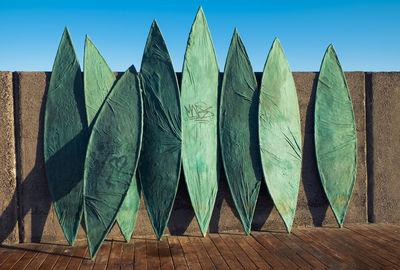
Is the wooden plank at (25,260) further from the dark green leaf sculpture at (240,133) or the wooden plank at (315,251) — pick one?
the wooden plank at (315,251)

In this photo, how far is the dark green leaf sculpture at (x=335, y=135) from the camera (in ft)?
10.0

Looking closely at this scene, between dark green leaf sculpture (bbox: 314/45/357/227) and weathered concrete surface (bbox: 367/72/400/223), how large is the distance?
0.77 ft

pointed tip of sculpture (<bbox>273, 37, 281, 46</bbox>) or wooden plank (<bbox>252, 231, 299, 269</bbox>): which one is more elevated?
pointed tip of sculpture (<bbox>273, 37, 281, 46</bbox>)

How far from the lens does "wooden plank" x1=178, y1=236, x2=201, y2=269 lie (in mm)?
2281

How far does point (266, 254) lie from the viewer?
2.46m

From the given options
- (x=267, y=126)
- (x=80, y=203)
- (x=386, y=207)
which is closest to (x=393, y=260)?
(x=386, y=207)

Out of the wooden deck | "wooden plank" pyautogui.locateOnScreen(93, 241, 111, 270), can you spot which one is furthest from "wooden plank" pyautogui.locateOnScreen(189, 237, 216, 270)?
"wooden plank" pyautogui.locateOnScreen(93, 241, 111, 270)

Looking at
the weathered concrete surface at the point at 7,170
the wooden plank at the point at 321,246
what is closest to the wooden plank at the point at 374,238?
the wooden plank at the point at 321,246

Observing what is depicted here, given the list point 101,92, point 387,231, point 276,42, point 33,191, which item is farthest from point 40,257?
point 387,231

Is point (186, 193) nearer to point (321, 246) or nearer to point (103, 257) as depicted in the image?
point (103, 257)

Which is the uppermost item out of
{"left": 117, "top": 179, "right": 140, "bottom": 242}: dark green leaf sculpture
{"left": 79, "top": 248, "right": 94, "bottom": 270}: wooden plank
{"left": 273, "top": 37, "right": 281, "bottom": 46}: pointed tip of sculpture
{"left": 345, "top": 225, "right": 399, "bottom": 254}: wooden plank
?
{"left": 273, "top": 37, "right": 281, "bottom": 46}: pointed tip of sculpture

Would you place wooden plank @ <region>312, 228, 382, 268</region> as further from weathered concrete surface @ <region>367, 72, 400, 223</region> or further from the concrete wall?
weathered concrete surface @ <region>367, 72, 400, 223</region>

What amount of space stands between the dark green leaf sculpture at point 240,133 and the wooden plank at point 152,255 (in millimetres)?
768

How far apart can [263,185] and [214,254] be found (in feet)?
2.66
